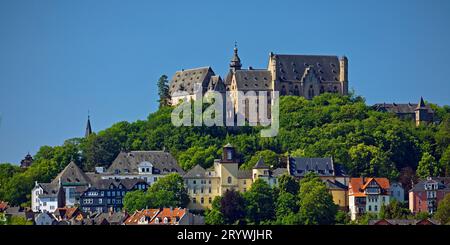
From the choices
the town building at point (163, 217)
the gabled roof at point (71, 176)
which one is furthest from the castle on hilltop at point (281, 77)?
the town building at point (163, 217)

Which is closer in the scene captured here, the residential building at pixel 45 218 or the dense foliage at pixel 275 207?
the residential building at pixel 45 218

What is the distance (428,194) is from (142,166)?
1595 cm

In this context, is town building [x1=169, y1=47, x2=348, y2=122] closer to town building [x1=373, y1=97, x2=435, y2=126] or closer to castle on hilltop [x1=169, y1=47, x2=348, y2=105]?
castle on hilltop [x1=169, y1=47, x2=348, y2=105]

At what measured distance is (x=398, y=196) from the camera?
196ft

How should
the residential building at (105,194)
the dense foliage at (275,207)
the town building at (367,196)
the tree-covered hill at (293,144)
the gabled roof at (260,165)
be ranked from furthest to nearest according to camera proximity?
1. the tree-covered hill at (293,144)
2. the residential building at (105,194)
3. the gabled roof at (260,165)
4. the town building at (367,196)
5. the dense foliage at (275,207)

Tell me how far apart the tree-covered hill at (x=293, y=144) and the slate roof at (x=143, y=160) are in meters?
1.13

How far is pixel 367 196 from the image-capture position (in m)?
58.2

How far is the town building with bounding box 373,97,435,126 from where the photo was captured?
78.7 metres

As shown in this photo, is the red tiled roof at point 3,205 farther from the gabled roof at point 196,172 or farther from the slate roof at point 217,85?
the slate roof at point 217,85

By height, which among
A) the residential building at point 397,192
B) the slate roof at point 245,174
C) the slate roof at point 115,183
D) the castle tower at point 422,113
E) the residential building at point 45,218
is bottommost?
the residential building at point 45,218

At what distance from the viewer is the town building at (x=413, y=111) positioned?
258ft

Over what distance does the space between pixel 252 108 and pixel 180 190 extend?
56.0ft
